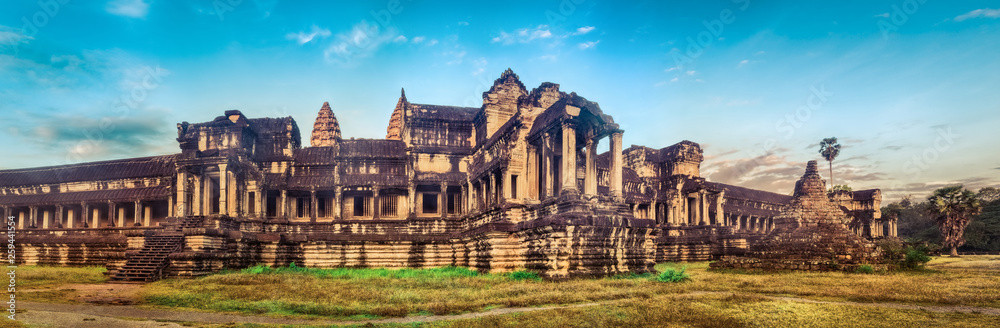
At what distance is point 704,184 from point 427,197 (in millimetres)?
19346

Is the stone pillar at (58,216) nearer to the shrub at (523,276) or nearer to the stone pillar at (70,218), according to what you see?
the stone pillar at (70,218)

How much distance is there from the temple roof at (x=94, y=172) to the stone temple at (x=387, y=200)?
0.08 m

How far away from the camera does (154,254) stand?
70.5 ft

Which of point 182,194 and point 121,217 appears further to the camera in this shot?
point 121,217

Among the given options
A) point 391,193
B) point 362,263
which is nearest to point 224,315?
point 362,263

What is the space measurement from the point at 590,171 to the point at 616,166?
36.9 inches

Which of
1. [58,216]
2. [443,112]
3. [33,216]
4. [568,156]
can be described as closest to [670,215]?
[443,112]

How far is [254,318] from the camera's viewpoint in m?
10.4

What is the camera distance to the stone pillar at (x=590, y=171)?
61.0 feet

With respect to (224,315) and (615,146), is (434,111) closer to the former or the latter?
(615,146)

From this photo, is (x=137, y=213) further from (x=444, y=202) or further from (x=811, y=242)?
(x=811, y=242)

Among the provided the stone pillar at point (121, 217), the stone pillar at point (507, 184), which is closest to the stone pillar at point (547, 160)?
the stone pillar at point (507, 184)

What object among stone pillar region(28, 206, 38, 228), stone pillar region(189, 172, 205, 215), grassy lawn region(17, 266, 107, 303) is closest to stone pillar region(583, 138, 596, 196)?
grassy lawn region(17, 266, 107, 303)

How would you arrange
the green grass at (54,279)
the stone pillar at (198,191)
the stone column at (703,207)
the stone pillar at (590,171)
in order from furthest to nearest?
the stone column at (703,207) < the stone pillar at (198,191) < the stone pillar at (590,171) < the green grass at (54,279)
